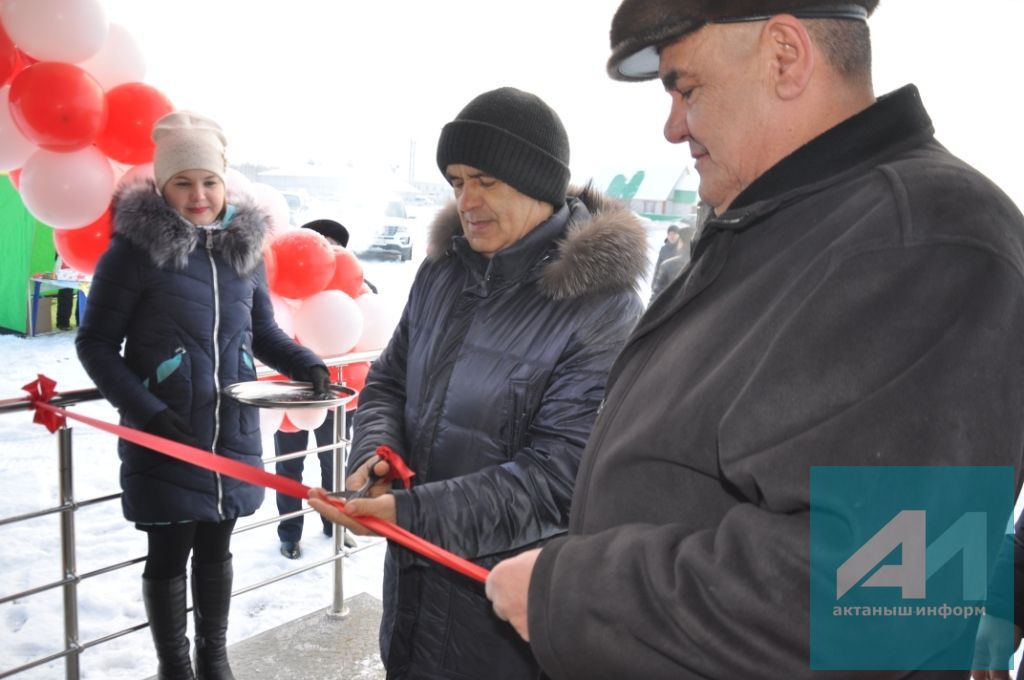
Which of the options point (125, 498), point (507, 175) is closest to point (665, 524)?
point (507, 175)

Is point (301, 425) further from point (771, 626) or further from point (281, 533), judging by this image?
point (771, 626)

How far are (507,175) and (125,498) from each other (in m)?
1.51

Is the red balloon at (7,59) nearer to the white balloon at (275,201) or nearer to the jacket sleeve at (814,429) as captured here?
the white balloon at (275,201)

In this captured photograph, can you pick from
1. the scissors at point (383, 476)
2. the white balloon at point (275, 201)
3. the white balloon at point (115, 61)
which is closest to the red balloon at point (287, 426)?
the white balloon at point (275, 201)

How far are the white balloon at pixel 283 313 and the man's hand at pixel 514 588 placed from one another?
2.71 m

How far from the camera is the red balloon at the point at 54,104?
274 centimetres

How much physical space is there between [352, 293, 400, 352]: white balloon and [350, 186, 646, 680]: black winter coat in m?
2.24

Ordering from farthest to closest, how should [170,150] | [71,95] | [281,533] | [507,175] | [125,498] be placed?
[281,533], [71,95], [170,150], [125,498], [507,175]

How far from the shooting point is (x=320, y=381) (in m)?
2.30

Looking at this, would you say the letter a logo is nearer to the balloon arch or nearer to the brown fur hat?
the brown fur hat

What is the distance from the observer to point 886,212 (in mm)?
669

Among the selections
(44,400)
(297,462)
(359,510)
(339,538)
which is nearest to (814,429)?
(359,510)

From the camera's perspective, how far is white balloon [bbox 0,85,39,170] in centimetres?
281

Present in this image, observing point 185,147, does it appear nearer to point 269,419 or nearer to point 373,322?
point 269,419
